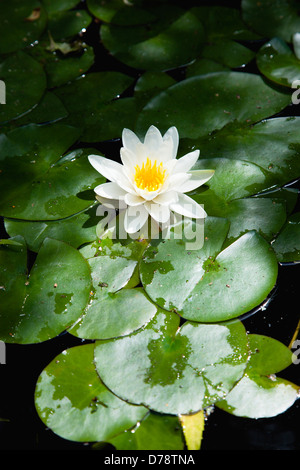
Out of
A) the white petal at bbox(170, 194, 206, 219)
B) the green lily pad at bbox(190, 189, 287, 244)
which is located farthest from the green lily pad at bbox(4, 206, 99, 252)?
the green lily pad at bbox(190, 189, 287, 244)

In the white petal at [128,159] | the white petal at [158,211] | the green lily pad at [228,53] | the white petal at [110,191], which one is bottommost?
the white petal at [158,211]

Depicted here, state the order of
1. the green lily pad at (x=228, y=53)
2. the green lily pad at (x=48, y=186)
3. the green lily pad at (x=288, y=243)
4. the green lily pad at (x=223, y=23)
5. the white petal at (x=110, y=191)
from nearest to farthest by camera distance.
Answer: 1. the green lily pad at (x=288, y=243)
2. the white petal at (x=110, y=191)
3. the green lily pad at (x=48, y=186)
4. the green lily pad at (x=228, y=53)
5. the green lily pad at (x=223, y=23)

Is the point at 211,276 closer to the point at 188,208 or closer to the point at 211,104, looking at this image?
the point at 188,208

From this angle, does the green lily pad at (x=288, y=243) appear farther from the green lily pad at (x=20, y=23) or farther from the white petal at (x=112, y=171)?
the green lily pad at (x=20, y=23)

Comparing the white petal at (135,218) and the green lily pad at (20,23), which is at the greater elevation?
the green lily pad at (20,23)

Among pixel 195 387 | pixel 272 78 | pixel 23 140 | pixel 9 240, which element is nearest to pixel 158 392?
pixel 195 387

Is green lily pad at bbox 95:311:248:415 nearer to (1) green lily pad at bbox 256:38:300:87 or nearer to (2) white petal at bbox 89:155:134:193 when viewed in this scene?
(2) white petal at bbox 89:155:134:193
